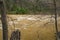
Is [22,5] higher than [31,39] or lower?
higher

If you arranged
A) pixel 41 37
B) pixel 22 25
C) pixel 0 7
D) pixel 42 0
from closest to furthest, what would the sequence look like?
pixel 0 7, pixel 41 37, pixel 22 25, pixel 42 0

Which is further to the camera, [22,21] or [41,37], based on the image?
[22,21]

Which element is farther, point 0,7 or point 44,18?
point 44,18

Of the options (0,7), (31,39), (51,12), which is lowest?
(31,39)

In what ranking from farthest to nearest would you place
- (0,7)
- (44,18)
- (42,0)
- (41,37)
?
(42,0) < (44,18) < (41,37) < (0,7)

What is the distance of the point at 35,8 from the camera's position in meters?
6.43

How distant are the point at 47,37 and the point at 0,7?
2.31 metres

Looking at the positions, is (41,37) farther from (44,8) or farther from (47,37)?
(44,8)

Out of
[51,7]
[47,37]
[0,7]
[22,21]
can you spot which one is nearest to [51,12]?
[51,7]

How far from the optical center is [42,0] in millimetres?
6312

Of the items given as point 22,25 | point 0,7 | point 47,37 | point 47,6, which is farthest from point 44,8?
point 0,7

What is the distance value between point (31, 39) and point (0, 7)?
2195 mm

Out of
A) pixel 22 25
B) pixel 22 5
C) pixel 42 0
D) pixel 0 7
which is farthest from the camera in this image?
pixel 22 5

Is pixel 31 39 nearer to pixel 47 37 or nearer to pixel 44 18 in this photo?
pixel 47 37
